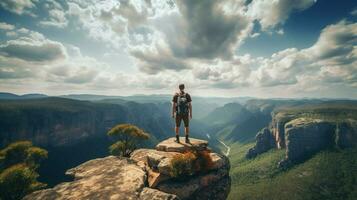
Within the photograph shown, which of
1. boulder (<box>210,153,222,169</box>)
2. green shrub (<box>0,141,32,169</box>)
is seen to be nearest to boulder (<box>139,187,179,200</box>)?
boulder (<box>210,153,222,169</box>)

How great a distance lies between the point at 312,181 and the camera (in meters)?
124

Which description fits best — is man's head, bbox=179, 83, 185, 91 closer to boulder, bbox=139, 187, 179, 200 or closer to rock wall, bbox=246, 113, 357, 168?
boulder, bbox=139, 187, 179, 200

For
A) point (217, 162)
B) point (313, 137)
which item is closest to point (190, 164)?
point (217, 162)

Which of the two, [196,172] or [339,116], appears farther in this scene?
[339,116]

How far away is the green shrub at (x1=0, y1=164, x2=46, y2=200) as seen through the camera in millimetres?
27806

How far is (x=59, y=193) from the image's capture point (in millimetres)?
12859

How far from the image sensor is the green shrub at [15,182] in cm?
2781

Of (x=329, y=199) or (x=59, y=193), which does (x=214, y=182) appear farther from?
(x=329, y=199)

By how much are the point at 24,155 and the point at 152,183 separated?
3300 cm

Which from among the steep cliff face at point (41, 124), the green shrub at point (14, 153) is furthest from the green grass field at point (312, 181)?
the steep cliff face at point (41, 124)

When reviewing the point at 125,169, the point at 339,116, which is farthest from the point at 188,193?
the point at 339,116

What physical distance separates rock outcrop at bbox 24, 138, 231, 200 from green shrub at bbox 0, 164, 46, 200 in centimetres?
1789

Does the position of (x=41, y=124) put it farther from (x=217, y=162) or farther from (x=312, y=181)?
(x=312, y=181)

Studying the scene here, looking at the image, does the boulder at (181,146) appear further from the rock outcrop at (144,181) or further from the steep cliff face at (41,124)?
the steep cliff face at (41,124)
